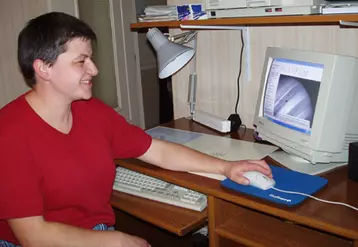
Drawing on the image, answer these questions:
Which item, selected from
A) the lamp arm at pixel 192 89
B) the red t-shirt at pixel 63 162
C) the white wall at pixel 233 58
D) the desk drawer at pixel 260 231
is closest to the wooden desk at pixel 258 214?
the desk drawer at pixel 260 231

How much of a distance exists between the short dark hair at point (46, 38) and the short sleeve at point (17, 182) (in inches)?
9.7

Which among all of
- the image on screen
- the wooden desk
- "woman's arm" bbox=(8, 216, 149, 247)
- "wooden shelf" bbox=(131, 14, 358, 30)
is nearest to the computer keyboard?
the wooden desk

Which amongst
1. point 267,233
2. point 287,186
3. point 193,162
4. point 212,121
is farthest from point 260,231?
point 212,121

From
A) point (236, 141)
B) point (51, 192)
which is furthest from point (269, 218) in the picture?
point (51, 192)

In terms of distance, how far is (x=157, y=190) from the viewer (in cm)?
160

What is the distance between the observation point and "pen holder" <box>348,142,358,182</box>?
135 centimetres

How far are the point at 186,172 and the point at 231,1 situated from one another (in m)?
0.66

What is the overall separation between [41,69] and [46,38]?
0.09 metres

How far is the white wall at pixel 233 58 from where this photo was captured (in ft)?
5.64

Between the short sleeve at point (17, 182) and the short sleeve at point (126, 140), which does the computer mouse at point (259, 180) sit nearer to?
the short sleeve at point (126, 140)

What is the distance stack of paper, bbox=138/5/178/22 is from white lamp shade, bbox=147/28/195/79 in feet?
0.30

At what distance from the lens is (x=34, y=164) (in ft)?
4.24

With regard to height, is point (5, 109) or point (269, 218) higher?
point (5, 109)

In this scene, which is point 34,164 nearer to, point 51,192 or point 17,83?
point 51,192
